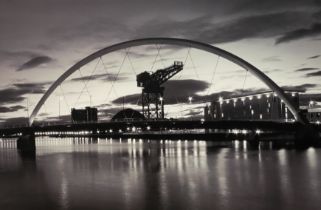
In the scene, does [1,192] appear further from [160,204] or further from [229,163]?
[229,163]

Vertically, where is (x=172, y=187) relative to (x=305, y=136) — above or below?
below

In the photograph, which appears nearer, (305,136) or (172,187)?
(172,187)

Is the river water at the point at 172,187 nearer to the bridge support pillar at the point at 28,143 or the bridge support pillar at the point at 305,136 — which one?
the bridge support pillar at the point at 305,136

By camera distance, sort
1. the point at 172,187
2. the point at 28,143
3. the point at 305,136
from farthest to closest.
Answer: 1. the point at 28,143
2. the point at 305,136
3. the point at 172,187

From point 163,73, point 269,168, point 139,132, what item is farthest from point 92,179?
point 139,132

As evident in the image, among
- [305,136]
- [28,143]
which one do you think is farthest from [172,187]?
[28,143]

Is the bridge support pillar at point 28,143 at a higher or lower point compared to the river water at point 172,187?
higher

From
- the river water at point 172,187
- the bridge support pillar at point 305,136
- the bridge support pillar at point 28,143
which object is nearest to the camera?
the river water at point 172,187

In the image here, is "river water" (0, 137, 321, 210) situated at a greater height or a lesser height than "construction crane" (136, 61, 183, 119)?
lesser

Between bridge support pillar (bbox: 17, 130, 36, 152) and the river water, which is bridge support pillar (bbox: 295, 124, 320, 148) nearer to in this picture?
the river water

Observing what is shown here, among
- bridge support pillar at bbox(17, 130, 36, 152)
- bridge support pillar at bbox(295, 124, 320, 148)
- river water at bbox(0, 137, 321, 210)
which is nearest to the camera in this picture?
river water at bbox(0, 137, 321, 210)

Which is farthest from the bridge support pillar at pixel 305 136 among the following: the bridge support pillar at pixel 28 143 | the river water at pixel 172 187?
the bridge support pillar at pixel 28 143

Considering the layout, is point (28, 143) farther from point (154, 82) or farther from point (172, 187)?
point (172, 187)

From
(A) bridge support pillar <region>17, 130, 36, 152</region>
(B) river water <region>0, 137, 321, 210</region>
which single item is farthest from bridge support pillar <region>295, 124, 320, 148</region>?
(A) bridge support pillar <region>17, 130, 36, 152</region>
